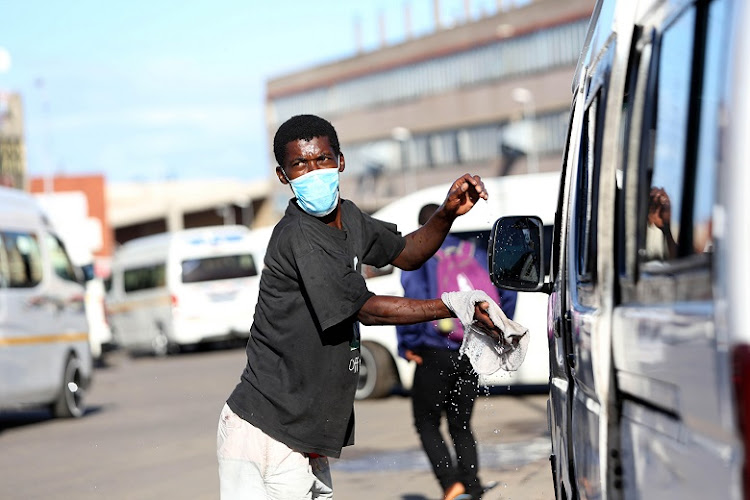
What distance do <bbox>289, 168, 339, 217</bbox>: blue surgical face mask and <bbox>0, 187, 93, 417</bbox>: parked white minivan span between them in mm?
10053

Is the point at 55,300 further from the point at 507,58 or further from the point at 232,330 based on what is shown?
the point at 507,58

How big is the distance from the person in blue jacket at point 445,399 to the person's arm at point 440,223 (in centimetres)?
258

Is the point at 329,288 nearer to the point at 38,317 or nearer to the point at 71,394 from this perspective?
the point at 38,317

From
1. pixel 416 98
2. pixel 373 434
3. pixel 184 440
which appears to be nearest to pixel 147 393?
pixel 184 440

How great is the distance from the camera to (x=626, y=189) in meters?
3.05

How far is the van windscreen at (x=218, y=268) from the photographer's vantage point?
29000 mm

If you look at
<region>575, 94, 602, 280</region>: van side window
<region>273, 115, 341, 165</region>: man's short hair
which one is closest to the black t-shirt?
<region>273, 115, 341, 165</region>: man's short hair

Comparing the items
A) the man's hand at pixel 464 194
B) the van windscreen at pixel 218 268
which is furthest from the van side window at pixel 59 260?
the van windscreen at pixel 218 268

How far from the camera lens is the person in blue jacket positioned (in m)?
7.64

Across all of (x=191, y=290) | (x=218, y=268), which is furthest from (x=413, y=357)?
(x=218, y=268)

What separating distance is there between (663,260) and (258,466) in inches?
77.9

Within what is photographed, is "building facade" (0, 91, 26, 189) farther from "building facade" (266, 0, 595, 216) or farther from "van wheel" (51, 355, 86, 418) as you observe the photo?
"van wheel" (51, 355, 86, 418)

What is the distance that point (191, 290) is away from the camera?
2884 cm

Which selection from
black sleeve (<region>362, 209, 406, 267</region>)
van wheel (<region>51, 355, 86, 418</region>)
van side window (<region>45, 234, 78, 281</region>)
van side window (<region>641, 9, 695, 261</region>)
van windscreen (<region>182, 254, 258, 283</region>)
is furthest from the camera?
van windscreen (<region>182, 254, 258, 283</region>)
